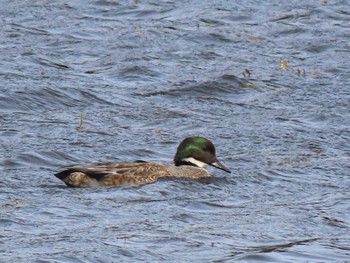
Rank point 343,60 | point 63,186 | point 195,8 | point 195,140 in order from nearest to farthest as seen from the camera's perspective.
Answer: point 63,186 → point 195,140 → point 343,60 → point 195,8

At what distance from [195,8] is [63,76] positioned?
418 centimetres

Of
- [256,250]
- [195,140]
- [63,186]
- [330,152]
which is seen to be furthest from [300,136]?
[256,250]

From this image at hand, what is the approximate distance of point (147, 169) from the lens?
14.6 metres

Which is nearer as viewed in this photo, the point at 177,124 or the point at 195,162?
the point at 195,162

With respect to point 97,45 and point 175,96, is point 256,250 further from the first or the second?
point 97,45

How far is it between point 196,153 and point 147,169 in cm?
73

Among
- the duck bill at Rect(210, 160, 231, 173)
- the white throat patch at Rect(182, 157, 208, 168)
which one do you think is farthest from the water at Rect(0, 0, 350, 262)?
the white throat patch at Rect(182, 157, 208, 168)

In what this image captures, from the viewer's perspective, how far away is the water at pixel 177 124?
1210 cm

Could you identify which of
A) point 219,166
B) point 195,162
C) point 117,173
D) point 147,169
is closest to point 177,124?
point 195,162

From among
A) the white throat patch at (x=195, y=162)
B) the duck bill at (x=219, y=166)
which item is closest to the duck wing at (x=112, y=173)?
the white throat patch at (x=195, y=162)

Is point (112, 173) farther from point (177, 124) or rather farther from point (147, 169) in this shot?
point (177, 124)

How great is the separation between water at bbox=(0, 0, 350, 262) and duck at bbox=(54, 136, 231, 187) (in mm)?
133

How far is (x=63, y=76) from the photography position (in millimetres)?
19000

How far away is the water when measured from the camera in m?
12.1
